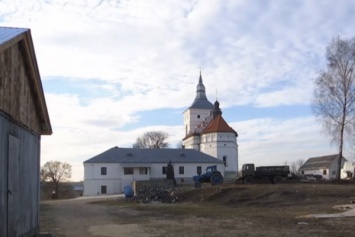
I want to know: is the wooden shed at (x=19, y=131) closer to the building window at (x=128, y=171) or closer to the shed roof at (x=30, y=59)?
the shed roof at (x=30, y=59)

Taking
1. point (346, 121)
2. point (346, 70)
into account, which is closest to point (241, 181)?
point (346, 121)

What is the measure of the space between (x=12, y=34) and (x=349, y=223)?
13.8 m

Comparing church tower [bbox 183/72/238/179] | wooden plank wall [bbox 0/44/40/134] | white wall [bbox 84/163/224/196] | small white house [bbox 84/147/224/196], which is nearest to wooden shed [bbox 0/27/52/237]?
wooden plank wall [bbox 0/44/40/134]

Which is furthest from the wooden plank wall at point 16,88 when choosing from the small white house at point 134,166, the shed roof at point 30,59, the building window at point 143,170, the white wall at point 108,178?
the building window at point 143,170

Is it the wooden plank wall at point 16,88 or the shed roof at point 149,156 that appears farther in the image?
the shed roof at point 149,156

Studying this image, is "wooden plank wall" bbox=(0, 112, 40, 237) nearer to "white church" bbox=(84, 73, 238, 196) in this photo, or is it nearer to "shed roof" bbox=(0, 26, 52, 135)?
"shed roof" bbox=(0, 26, 52, 135)

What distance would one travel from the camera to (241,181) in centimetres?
5053

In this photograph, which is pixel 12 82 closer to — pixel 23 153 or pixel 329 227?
pixel 23 153

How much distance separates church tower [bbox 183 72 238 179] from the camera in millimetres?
93188

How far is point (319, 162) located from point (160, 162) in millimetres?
45253

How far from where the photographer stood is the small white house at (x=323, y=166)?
10430cm

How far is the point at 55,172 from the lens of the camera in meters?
106

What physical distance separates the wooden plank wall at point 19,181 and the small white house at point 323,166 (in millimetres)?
89231

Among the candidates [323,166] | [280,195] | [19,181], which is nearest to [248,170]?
[280,195]
